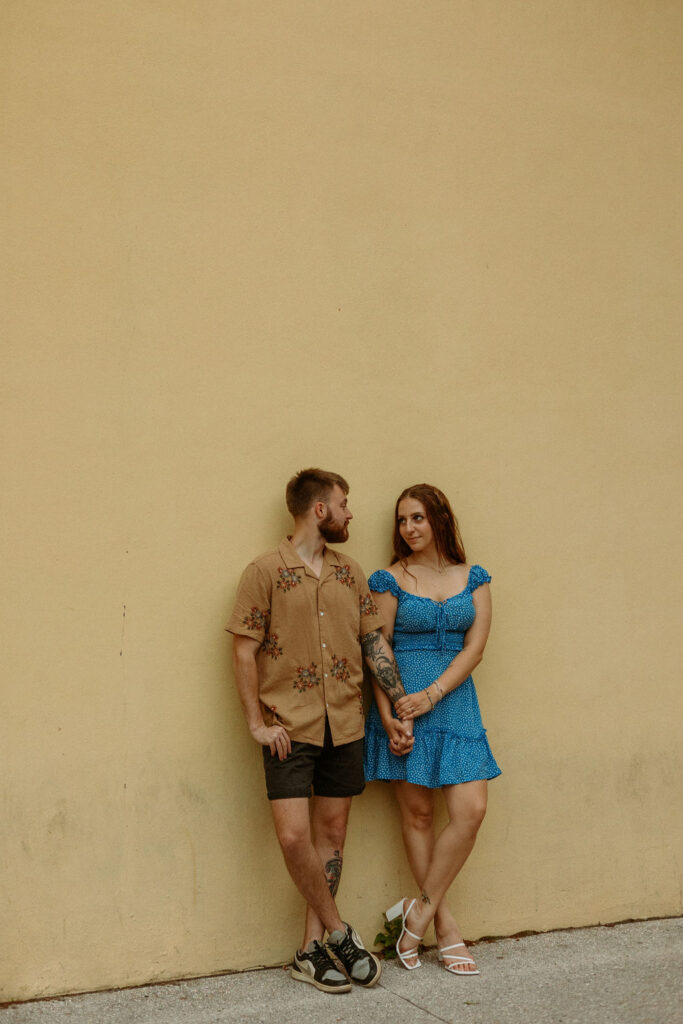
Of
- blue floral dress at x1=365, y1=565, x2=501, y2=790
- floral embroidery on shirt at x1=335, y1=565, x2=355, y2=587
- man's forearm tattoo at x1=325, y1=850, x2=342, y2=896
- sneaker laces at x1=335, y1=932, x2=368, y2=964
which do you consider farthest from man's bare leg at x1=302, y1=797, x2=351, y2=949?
floral embroidery on shirt at x1=335, y1=565, x2=355, y2=587

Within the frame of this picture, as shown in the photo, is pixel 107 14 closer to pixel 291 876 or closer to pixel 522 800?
pixel 291 876

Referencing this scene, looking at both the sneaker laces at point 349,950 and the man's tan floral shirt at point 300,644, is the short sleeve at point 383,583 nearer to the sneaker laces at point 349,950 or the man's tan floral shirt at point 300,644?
the man's tan floral shirt at point 300,644

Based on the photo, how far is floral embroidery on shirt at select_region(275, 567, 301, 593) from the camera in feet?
13.8

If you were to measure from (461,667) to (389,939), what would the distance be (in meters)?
1.20

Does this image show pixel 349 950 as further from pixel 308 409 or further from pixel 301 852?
pixel 308 409

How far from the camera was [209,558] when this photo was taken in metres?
4.34

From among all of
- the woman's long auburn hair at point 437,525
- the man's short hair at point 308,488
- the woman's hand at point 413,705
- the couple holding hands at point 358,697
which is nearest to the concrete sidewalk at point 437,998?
the couple holding hands at point 358,697

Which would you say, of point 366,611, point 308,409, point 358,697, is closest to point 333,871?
point 358,697

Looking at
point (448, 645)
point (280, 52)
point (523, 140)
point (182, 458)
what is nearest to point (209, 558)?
point (182, 458)

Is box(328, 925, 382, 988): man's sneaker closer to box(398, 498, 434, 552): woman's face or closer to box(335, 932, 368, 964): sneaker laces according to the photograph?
box(335, 932, 368, 964): sneaker laces

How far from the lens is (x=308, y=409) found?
4.58 metres

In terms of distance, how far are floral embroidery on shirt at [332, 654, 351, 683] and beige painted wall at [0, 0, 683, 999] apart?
50 centimetres

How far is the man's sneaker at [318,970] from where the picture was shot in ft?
13.5

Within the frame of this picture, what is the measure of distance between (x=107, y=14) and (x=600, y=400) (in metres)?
2.83
